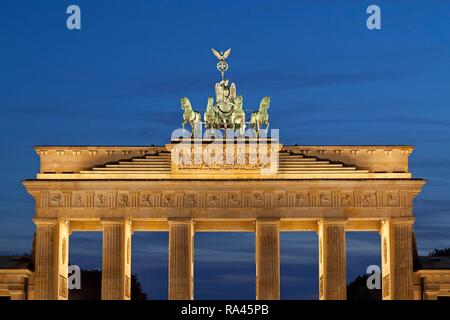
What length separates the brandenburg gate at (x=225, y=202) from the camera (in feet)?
269

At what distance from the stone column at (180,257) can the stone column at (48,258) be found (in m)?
7.26

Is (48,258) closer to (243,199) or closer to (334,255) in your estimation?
(243,199)

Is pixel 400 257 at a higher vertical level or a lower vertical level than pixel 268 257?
lower

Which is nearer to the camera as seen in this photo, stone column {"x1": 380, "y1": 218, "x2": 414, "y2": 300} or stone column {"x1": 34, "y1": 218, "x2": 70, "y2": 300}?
stone column {"x1": 34, "y1": 218, "x2": 70, "y2": 300}

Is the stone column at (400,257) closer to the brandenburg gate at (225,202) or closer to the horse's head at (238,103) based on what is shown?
the brandenburg gate at (225,202)

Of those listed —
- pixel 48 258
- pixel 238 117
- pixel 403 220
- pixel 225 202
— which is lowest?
pixel 48 258

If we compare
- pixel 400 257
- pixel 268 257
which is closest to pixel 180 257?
pixel 268 257

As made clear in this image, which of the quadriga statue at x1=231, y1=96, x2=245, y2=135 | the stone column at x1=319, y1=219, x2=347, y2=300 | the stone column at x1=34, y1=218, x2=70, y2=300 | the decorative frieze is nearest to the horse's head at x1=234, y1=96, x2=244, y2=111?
the quadriga statue at x1=231, y1=96, x2=245, y2=135

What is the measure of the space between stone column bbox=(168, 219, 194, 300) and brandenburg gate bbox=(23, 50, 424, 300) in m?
0.06

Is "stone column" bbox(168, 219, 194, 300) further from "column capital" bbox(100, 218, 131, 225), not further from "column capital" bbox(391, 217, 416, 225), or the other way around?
"column capital" bbox(391, 217, 416, 225)

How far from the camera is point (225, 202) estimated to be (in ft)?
270

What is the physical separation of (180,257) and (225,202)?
4.62m

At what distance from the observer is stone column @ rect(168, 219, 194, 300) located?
82.1 m

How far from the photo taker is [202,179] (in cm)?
8206
